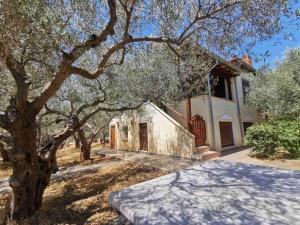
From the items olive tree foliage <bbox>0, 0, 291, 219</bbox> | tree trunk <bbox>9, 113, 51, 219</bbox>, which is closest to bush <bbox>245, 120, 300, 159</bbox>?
olive tree foliage <bbox>0, 0, 291, 219</bbox>

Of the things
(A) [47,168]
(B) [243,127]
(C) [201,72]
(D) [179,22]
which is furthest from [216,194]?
(B) [243,127]

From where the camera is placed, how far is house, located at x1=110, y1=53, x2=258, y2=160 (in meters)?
13.3

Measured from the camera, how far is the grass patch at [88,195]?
581cm

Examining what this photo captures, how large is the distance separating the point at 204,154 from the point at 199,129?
2361 mm

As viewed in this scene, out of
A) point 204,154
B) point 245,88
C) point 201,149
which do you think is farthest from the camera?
point 245,88

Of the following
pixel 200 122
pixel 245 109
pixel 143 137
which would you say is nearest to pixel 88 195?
pixel 200 122

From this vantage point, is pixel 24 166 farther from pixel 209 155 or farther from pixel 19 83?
pixel 209 155

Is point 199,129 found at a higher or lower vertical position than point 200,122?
lower

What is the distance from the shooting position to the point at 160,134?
48.9ft

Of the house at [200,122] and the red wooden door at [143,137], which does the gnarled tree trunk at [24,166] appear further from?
the red wooden door at [143,137]

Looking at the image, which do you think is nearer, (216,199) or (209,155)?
(216,199)

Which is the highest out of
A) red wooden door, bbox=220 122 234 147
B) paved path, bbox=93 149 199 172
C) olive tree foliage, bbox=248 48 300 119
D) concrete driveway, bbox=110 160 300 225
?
olive tree foliage, bbox=248 48 300 119

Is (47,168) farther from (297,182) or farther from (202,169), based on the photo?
(297,182)

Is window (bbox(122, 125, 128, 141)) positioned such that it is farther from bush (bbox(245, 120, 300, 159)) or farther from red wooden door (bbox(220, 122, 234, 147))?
bush (bbox(245, 120, 300, 159))
